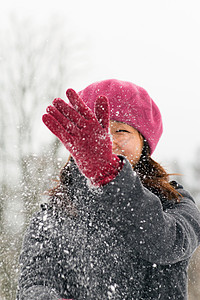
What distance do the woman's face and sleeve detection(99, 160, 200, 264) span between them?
29 centimetres

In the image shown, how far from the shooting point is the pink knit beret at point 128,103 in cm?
133

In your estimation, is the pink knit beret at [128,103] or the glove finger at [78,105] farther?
the pink knit beret at [128,103]

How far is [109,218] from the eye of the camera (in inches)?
44.9

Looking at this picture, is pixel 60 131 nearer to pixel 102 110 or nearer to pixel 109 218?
pixel 102 110

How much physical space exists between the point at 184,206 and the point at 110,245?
0.38 metres

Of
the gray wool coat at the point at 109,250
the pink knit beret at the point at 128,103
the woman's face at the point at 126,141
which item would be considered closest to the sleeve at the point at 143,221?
the gray wool coat at the point at 109,250

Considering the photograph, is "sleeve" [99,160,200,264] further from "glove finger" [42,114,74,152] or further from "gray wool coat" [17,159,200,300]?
"glove finger" [42,114,74,152]

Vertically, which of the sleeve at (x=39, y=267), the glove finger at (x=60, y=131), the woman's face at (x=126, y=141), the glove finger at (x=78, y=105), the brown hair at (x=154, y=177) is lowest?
the sleeve at (x=39, y=267)

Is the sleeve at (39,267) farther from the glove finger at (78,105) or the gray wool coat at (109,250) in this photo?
the glove finger at (78,105)

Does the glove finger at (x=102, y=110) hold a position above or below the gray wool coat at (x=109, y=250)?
above

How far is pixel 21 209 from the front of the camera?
19.1 ft

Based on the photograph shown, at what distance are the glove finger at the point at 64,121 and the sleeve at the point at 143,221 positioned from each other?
0.67 ft

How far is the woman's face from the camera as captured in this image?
4.14 feet

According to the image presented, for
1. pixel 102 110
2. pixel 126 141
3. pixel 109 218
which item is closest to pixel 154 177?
pixel 126 141
